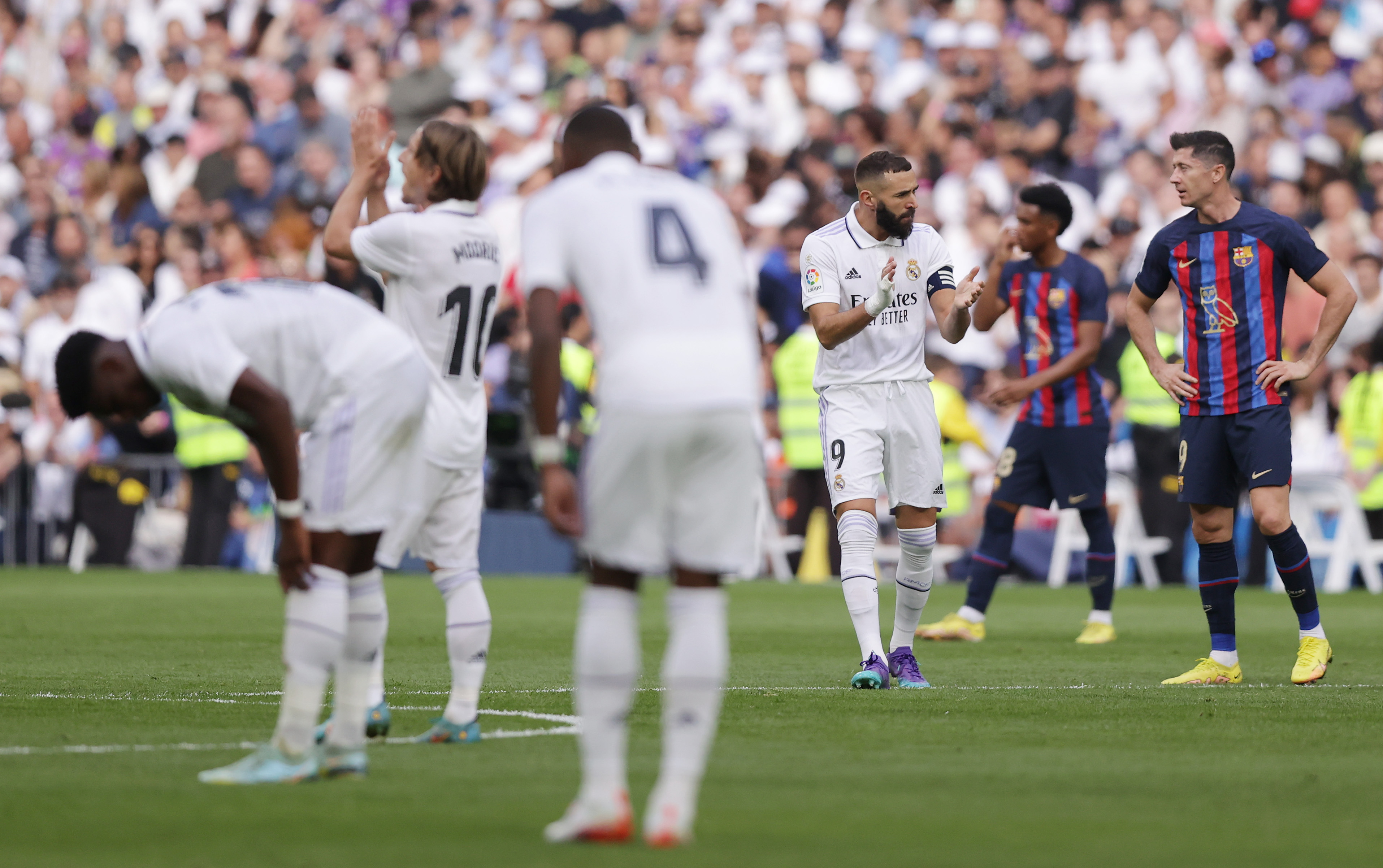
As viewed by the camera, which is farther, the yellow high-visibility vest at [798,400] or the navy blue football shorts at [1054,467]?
the yellow high-visibility vest at [798,400]

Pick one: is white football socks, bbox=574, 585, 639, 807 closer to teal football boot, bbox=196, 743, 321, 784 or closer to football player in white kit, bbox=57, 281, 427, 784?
football player in white kit, bbox=57, 281, 427, 784

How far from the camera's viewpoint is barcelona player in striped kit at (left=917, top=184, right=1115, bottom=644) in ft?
39.9

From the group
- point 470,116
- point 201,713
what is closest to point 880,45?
point 470,116

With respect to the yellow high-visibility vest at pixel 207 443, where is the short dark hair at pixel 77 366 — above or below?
below

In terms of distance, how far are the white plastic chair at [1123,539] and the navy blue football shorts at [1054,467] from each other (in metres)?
6.22

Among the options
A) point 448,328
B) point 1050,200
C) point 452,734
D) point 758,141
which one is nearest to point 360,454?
point 448,328

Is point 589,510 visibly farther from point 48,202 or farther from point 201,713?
point 48,202

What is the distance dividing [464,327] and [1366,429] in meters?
12.9

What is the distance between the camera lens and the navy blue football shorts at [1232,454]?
9.22 meters

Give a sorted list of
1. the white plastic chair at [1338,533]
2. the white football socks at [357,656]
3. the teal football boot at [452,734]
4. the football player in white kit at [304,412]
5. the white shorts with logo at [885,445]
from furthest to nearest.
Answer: the white plastic chair at [1338,533]
the white shorts with logo at [885,445]
the teal football boot at [452,734]
the white football socks at [357,656]
the football player in white kit at [304,412]

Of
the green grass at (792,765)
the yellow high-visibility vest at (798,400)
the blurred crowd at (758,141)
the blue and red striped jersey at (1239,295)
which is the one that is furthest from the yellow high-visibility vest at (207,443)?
the blue and red striped jersey at (1239,295)

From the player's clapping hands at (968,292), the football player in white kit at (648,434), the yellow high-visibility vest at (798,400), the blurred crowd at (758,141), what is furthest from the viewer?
the blurred crowd at (758,141)

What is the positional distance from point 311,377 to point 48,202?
20.4 meters

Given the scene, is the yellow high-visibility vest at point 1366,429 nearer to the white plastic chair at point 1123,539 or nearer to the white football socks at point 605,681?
the white plastic chair at point 1123,539
